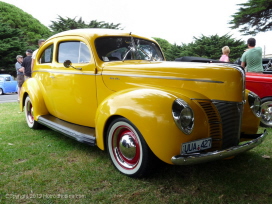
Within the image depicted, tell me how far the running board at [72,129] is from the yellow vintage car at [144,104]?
1cm

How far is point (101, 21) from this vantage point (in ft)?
92.9

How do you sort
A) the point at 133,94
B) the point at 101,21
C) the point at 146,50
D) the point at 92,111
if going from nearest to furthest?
1. the point at 133,94
2. the point at 92,111
3. the point at 146,50
4. the point at 101,21

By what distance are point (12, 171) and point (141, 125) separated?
5.69 ft

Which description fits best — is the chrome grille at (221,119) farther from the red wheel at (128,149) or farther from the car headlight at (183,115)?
the red wheel at (128,149)

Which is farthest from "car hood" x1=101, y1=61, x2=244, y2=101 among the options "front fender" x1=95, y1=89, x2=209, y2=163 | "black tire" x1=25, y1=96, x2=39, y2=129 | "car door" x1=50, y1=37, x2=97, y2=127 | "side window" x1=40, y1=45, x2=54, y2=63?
"black tire" x1=25, y1=96, x2=39, y2=129

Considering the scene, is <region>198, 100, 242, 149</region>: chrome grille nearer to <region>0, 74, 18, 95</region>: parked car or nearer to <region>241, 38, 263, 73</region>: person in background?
<region>241, 38, 263, 73</region>: person in background

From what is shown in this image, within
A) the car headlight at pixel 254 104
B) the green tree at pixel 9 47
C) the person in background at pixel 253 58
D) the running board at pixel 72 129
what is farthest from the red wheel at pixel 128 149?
the green tree at pixel 9 47

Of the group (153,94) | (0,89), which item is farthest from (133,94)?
(0,89)

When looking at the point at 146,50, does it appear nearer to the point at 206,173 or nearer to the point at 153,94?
the point at 153,94

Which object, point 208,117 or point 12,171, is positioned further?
point 12,171

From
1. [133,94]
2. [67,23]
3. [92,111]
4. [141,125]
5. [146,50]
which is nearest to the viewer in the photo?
[141,125]

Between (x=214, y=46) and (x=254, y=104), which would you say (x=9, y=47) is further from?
(x=254, y=104)

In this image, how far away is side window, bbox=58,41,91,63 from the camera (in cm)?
368

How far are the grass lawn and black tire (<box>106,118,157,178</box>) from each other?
11 centimetres
